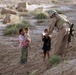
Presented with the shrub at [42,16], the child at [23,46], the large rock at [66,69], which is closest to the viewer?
the large rock at [66,69]

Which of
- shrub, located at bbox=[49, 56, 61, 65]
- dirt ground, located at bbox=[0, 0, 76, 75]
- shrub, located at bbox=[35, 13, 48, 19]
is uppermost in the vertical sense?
shrub, located at bbox=[49, 56, 61, 65]

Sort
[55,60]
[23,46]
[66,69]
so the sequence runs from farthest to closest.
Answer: [23,46], [55,60], [66,69]

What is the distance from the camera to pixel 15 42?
21.0 meters

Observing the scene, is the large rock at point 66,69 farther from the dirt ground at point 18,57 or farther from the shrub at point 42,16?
the shrub at point 42,16

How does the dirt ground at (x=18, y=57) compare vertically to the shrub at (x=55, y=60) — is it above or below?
below

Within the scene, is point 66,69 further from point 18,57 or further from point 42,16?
point 42,16

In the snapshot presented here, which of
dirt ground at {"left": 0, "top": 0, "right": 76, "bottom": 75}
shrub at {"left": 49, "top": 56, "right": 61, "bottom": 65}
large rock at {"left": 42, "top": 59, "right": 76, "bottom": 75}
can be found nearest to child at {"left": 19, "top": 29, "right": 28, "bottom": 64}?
dirt ground at {"left": 0, "top": 0, "right": 76, "bottom": 75}

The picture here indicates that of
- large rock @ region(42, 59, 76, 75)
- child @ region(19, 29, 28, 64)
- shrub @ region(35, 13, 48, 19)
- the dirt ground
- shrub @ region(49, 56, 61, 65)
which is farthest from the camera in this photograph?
shrub @ region(35, 13, 48, 19)

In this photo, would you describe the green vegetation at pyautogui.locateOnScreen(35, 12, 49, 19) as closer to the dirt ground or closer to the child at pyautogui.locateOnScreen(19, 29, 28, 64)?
the dirt ground

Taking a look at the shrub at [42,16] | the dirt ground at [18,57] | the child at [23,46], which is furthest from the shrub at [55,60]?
the shrub at [42,16]

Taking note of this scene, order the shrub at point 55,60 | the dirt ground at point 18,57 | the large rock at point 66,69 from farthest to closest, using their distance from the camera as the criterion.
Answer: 1. the dirt ground at point 18,57
2. the shrub at point 55,60
3. the large rock at point 66,69

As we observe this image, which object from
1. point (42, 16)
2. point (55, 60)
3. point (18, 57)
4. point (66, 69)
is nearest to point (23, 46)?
point (55, 60)

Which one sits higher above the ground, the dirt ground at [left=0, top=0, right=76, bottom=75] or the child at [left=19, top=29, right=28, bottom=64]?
the child at [left=19, top=29, right=28, bottom=64]

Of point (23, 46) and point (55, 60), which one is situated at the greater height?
point (23, 46)
